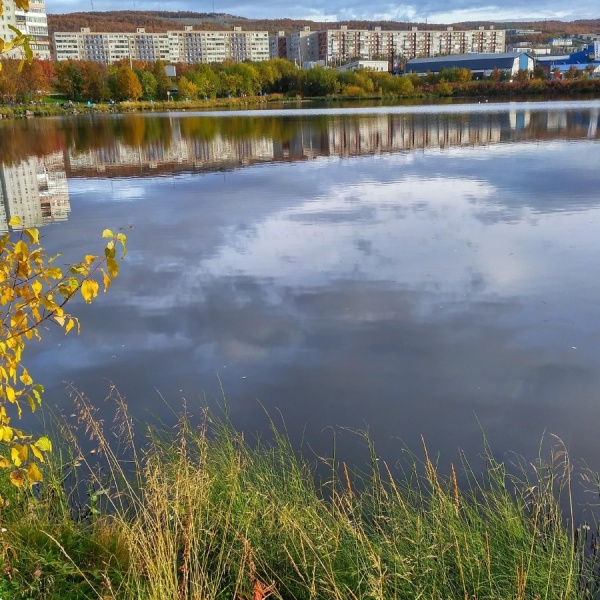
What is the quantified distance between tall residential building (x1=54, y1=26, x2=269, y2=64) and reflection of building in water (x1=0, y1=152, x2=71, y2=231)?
158331 mm

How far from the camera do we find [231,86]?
9000 cm

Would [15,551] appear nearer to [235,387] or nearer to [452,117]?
[235,387]

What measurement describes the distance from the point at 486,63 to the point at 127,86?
178 ft

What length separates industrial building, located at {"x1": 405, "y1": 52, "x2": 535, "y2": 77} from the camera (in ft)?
337

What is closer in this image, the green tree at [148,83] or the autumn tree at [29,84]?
the autumn tree at [29,84]

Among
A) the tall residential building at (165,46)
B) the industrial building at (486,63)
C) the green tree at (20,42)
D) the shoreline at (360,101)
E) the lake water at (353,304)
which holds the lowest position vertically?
the lake water at (353,304)

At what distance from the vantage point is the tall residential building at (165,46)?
175750 mm

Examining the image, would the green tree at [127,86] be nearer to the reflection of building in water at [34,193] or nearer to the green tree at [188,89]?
the green tree at [188,89]

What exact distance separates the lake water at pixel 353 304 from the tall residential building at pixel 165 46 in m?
165

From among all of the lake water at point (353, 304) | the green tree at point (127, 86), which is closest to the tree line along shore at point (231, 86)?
the green tree at point (127, 86)

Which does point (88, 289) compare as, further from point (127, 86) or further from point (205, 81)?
point (205, 81)

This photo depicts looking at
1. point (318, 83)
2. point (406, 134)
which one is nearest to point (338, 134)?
point (406, 134)

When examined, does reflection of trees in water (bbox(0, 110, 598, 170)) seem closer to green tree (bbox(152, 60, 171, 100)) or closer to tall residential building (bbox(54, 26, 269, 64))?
green tree (bbox(152, 60, 171, 100))

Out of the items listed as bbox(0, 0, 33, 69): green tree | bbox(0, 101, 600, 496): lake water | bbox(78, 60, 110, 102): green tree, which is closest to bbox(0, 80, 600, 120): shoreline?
bbox(78, 60, 110, 102): green tree
